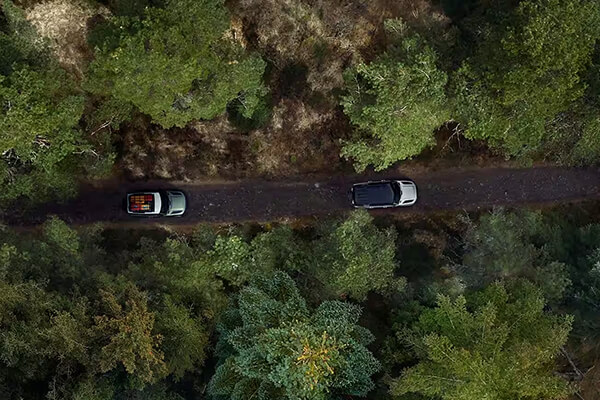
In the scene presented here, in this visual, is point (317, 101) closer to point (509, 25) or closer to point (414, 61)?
point (414, 61)

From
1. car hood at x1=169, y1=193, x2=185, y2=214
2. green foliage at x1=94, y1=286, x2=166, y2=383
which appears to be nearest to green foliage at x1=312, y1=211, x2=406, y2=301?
green foliage at x1=94, y1=286, x2=166, y2=383

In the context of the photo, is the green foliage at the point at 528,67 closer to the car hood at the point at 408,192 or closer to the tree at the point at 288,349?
the car hood at the point at 408,192

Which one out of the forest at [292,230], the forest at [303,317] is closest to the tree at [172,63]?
the forest at [292,230]

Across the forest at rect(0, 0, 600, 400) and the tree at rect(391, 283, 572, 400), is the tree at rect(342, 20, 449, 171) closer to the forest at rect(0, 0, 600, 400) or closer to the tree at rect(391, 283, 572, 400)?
the forest at rect(0, 0, 600, 400)

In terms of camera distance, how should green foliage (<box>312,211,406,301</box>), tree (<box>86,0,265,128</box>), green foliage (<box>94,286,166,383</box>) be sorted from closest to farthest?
tree (<box>86,0,265,128</box>), green foliage (<box>94,286,166,383</box>), green foliage (<box>312,211,406,301</box>)

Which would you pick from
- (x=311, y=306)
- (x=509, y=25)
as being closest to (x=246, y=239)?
(x=311, y=306)
